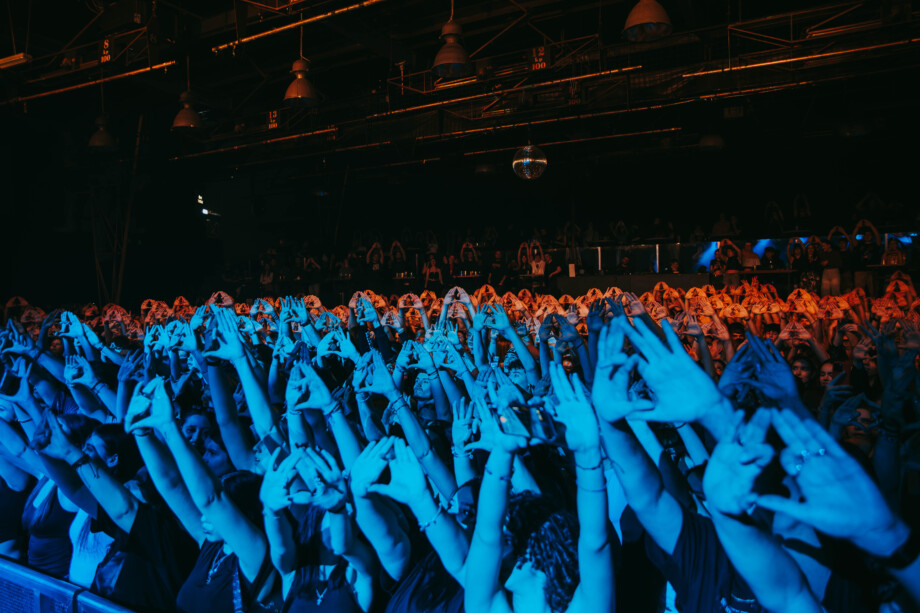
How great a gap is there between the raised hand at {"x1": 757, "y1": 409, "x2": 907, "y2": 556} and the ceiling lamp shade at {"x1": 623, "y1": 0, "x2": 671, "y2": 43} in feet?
13.9

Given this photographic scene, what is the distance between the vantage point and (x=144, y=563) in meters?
2.04

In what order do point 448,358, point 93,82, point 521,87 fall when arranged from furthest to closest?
point 521,87, point 93,82, point 448,358

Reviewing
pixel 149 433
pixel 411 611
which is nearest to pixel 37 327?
pixel 149 433

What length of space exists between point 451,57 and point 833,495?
4768mm

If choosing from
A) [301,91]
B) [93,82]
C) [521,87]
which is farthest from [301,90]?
[93,82]

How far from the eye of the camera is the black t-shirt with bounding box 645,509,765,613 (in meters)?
1.46

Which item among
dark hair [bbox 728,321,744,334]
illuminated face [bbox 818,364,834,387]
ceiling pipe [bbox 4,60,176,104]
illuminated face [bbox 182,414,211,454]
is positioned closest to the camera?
illuminated face [bbox 182,414,211,454]

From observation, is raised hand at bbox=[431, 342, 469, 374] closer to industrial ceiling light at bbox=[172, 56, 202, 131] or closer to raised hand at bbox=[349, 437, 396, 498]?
raised hand at bbox=[349, 437, 396, 498]

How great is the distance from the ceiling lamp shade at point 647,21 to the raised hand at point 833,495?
13.9 ft

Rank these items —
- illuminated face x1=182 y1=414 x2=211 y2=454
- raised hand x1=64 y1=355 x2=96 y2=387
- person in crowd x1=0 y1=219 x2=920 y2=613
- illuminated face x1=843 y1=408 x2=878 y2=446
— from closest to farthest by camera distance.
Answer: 1. person in crowd x1=0 y1=219 x2=920 y2=613
2. illuminated face x1=843 y1=408 x2=878 y2=446
3. illuminated face x1=182 y1=414 x2=211 y2=454
4. raised hand x1=64 y1=355 x2=96 y2=387

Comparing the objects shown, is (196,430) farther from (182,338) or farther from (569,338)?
(569,338)

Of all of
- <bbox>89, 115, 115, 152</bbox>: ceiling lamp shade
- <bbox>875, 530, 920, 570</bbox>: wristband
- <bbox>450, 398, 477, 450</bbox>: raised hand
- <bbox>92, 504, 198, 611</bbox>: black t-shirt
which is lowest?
<bbox>92, 504, 198, 611</bbox>: black t-shirt

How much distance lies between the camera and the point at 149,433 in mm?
1898

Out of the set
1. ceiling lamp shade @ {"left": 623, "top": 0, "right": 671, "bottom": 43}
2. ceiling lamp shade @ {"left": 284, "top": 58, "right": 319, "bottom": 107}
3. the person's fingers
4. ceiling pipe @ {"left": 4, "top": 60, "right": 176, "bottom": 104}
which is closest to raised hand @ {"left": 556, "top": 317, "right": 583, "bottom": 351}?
the person's fingers
